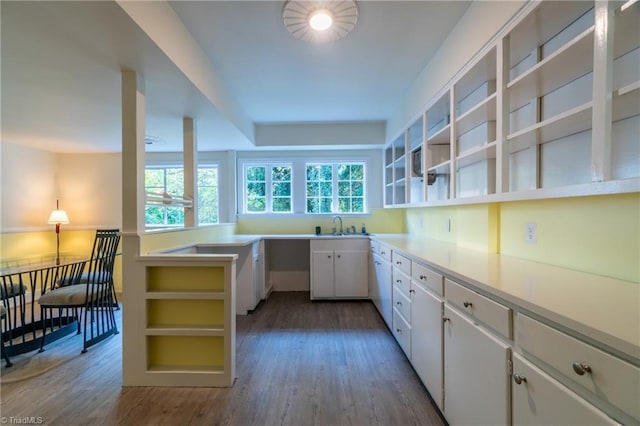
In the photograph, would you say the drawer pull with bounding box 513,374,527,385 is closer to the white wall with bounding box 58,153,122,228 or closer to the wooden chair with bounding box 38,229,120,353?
the wooden chair with bounding box 38,229,120,353

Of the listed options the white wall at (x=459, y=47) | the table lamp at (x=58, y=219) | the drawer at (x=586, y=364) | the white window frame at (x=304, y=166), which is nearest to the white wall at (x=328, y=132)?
the white window frame at (x=304, y=166)

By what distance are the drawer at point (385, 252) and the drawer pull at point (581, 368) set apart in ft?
6.66

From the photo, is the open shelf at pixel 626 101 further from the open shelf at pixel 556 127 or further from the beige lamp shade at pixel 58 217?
the beige lamp shade at pixel 58 217

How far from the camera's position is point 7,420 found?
5.61 ft

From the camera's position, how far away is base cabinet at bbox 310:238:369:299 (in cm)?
391

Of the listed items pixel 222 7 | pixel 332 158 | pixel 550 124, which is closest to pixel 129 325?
pixel 222 7

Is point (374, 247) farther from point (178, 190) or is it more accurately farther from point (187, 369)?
point (178, 190)

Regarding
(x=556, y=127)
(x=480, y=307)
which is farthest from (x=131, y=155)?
(x=556, y=127)

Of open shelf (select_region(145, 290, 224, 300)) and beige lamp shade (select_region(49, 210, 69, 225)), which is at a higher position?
Answer: beige lamp shade (select_region(49, 210, 69, 225))

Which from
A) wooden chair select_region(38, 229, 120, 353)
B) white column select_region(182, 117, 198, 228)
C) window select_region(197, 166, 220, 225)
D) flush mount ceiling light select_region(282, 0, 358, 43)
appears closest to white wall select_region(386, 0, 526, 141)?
flush mount ceiling light select_region(282, 0, 358, 43)

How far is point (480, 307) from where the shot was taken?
123 centimetres

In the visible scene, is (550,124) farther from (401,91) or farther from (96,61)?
(96,61)

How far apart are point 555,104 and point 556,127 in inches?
11.1

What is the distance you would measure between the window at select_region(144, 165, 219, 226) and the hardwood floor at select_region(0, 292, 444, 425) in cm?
241
